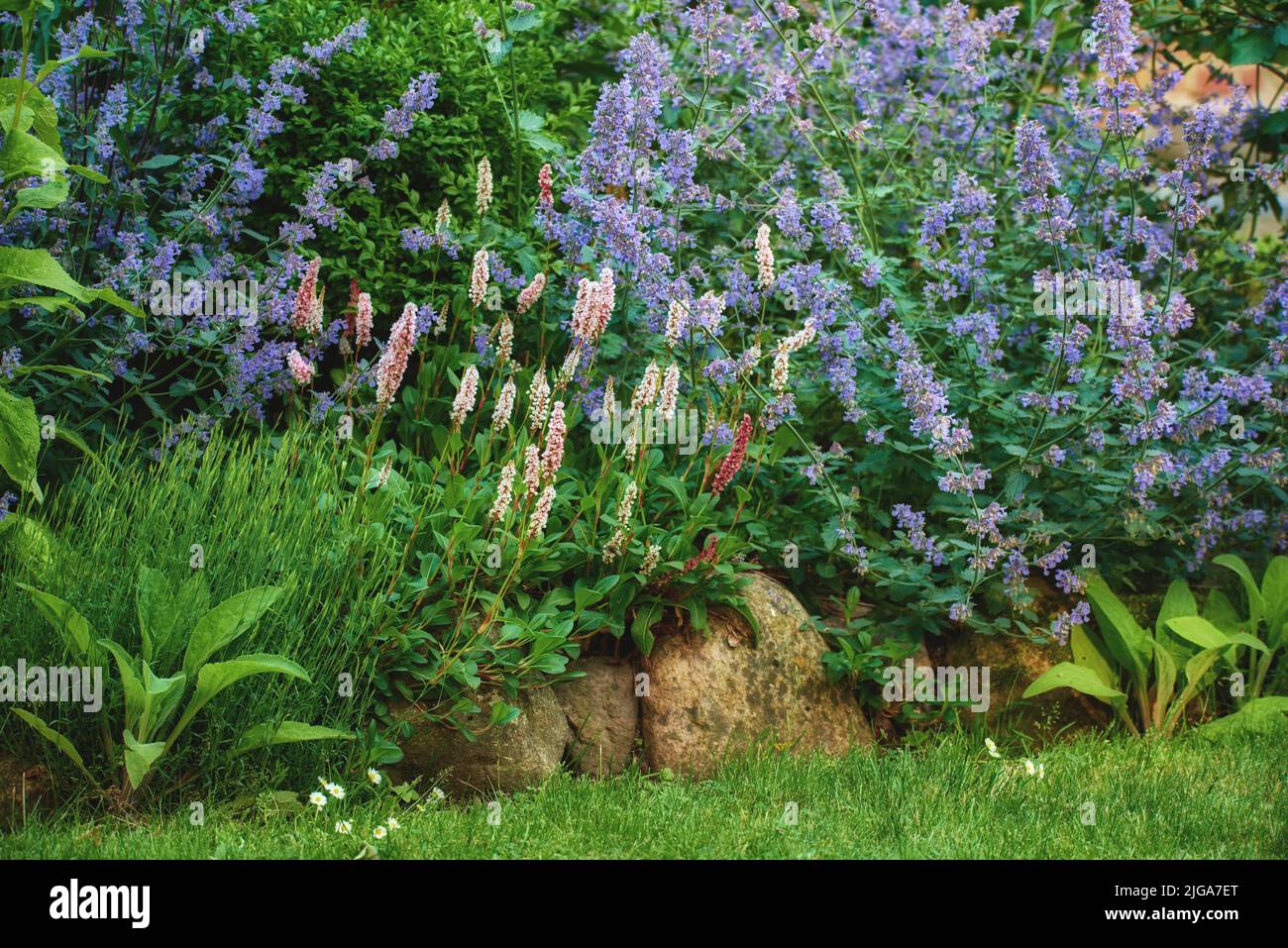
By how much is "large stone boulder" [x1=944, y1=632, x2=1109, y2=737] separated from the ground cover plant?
0.12 ft

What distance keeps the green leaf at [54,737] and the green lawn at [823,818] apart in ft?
0.52

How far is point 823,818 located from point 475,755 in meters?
1.04

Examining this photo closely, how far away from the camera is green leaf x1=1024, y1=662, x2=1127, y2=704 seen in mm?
4715

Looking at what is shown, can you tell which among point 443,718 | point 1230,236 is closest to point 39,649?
point 443,718

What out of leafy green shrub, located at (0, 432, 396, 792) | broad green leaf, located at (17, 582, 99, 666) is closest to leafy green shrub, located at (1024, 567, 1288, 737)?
leafy green shrub, located at (0, 432, 396, 792)

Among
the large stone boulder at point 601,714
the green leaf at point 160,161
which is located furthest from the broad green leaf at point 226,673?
the green leaf at point 160,161

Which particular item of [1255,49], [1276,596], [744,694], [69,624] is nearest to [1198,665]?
[1276,596]

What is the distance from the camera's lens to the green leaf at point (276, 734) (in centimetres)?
357

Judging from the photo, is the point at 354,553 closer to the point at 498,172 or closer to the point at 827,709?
the point at 827,709

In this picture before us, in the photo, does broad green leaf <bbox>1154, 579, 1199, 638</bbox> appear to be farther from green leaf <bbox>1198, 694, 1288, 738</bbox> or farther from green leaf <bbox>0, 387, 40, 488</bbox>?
green leaf <bbox>0, 387, 40, 488</bbox>

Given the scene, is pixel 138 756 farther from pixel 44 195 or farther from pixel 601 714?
pixel 44 195

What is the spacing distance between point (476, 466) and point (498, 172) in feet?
4.48

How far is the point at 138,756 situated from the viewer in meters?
3.38

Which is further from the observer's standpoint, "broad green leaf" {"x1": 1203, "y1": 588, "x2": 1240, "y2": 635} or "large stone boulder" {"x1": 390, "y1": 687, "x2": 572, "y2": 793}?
"broad green leaf" {"x1": 1203, "y1": 588, "x2": 1240, "y2": 635}
